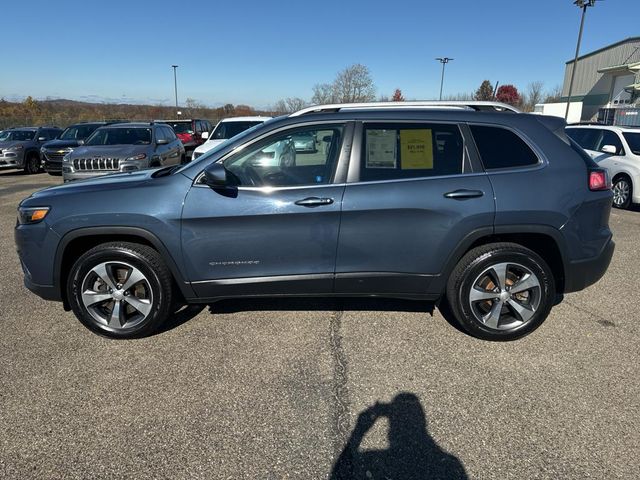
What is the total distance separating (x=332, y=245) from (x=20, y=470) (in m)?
2.24

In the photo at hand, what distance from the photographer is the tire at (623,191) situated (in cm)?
891

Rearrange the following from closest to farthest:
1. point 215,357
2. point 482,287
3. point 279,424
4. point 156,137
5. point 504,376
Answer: point 279,424 < point 504,376 < point 215,357 < point 482,287 < point 156,137

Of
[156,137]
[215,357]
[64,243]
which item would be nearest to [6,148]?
[156,137]

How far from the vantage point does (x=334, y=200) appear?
3109 millimetres

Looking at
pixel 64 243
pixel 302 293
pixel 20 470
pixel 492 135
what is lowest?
pixel 20 470

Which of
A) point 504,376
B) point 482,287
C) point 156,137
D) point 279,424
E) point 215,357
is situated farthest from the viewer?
point 156,137

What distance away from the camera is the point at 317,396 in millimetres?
2727

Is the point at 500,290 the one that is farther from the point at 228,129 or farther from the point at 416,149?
the point at 228,129

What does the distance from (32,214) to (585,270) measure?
172 inches

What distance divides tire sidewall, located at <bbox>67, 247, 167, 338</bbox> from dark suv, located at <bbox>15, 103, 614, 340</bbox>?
11mm

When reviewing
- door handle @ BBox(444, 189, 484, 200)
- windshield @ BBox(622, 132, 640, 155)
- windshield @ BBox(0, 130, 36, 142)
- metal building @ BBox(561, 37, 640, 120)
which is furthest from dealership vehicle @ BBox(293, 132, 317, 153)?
metal building @ BBox(561, 37, 640, 120)

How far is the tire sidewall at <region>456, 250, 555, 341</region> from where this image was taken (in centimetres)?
328

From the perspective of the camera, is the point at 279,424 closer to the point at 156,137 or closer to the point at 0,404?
the point at 0,404

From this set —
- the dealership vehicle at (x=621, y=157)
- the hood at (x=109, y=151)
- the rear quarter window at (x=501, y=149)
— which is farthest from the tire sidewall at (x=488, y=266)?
the hood at (x=109, y=151)
